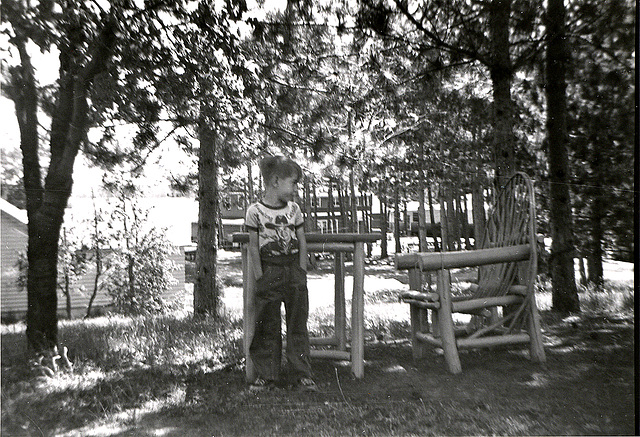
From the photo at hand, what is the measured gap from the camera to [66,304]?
2346 millimetres

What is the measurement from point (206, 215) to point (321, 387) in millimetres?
1022

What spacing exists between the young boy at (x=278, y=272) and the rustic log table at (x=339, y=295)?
59 millimetres

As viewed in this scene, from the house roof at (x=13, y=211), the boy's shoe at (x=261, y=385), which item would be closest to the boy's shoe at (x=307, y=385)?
the boy's shoe at (x=261, y=385)

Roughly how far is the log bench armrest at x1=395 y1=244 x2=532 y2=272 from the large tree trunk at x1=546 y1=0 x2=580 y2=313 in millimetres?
182

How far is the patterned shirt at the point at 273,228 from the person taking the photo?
2420 millimetres

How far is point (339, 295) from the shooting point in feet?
8.84

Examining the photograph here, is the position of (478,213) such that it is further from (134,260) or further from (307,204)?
(134,260)

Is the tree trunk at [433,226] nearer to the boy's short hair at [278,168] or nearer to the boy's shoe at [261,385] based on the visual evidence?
the boy's short hair at [278,168]

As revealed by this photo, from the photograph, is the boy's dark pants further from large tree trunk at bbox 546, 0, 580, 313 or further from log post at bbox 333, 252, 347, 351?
large tree trunk at bbox 546, 0, 580, 313

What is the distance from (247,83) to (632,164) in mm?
1985

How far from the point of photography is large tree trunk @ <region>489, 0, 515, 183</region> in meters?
2.47

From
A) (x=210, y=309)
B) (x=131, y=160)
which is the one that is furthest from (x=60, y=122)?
(x=210, y=309)

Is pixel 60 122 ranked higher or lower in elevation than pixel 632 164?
higher

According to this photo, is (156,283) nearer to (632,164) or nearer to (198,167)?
(198,167)
